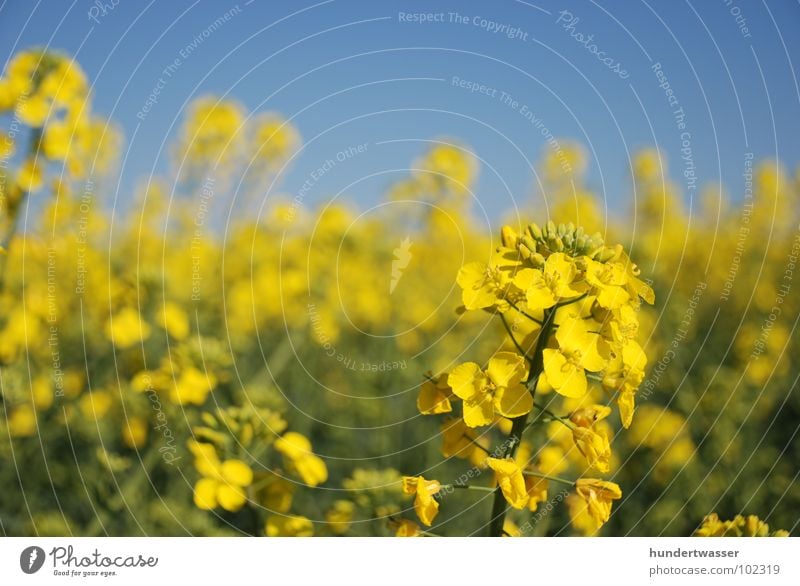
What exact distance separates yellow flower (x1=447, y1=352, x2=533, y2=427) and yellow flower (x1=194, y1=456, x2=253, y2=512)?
0.84m

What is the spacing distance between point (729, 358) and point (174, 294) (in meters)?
3.85

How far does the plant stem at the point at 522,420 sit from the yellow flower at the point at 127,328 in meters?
2.19

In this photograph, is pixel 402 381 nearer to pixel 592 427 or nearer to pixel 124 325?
pixel 124 325

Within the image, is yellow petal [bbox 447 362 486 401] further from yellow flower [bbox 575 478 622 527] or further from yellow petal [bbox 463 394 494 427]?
yellow flower [bbox 575 478 622 527]

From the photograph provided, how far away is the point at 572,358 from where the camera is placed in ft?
5.20

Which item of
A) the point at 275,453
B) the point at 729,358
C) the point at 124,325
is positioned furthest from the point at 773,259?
the point at 124,325

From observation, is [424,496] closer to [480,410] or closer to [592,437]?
[480,410]

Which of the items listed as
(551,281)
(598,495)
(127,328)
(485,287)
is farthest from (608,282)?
(127,328)

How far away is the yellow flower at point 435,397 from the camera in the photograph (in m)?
1.67

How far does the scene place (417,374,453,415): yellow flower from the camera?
1666mm

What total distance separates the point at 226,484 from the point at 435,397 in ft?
2.69

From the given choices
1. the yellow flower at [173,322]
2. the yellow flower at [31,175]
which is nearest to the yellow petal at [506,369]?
the yellow flower at [31,175]

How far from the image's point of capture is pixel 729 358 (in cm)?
546
